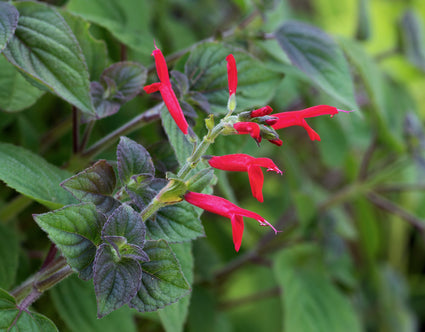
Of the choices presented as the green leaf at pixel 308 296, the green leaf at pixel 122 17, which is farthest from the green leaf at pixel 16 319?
the green leaf at pixel 308 296

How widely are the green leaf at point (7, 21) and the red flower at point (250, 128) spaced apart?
197mm

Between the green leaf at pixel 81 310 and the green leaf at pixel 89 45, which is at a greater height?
the green leaf at pixel 89 45

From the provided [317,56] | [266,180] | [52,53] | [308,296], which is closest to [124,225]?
[52,53]

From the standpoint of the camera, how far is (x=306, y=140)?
1620 millimetres

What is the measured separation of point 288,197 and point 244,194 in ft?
0.45

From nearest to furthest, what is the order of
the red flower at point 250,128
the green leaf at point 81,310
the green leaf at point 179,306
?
the red flower at point 250,128, the green leaf at point 179,306, the green leaf at point 81,310

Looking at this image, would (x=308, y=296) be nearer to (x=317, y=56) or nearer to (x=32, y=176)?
(x=317, y=56)

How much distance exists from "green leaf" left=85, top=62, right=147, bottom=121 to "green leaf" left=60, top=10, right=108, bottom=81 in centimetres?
3

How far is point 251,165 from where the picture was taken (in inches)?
12.6

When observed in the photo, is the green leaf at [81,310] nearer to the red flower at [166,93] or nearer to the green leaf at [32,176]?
the green leaf at [32,176]

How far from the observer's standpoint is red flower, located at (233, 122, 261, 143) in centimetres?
31

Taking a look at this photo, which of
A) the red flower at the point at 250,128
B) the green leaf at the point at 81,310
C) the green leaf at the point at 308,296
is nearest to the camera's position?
the red flower at the point at 250,128

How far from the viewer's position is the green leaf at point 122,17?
0.55 m

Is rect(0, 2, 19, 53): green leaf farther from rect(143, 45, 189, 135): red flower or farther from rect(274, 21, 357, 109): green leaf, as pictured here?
rect(274, 21, 357, 109): green leaf
